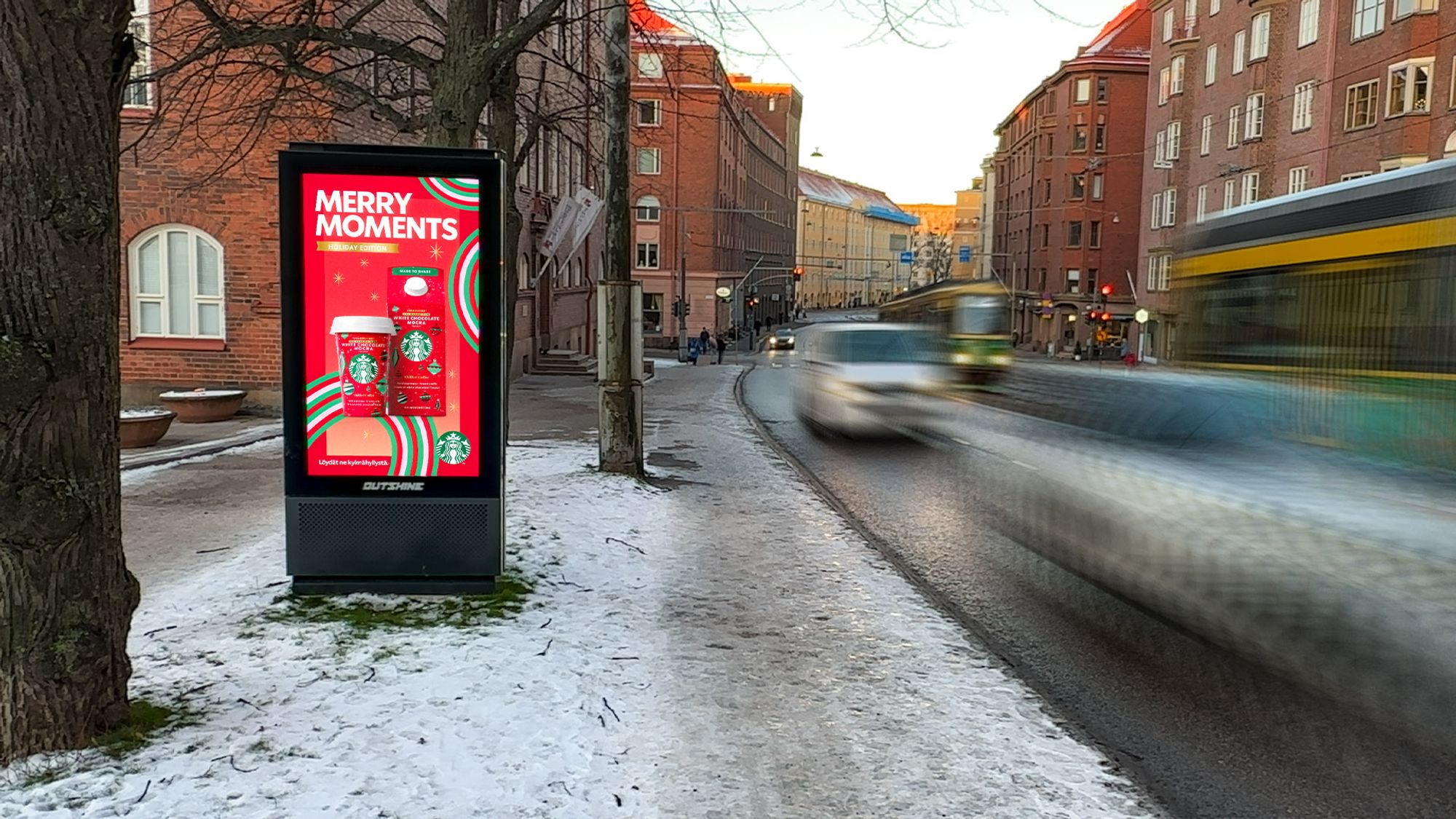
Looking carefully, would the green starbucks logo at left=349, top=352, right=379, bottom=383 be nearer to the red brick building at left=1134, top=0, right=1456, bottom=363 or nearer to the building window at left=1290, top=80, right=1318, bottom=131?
the red brick building at left=1134, top=0, right=1456, bottom=363

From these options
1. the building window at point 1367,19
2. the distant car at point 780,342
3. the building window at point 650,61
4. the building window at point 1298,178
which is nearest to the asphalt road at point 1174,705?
the building window at point 650,61

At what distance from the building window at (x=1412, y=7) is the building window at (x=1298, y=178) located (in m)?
6.72

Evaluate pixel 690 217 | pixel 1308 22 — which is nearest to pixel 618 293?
pixel 1308 22

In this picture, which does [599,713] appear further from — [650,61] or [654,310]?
[654,310]

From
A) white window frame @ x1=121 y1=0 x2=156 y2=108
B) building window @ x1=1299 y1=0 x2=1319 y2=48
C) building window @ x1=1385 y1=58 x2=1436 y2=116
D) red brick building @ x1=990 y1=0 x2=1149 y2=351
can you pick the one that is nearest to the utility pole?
white window frame @ x1=121 y1=0 x2=156 y2=108

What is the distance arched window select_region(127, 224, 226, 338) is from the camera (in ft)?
61.1

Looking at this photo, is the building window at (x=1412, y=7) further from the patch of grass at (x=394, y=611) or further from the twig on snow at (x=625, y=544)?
the patch of grass at (x=394, y=611)

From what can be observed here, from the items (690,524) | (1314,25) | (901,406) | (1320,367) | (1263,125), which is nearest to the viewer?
(1320,367)

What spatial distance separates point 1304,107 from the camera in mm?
40500

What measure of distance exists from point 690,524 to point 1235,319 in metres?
4.68

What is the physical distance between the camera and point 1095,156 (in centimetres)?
7444

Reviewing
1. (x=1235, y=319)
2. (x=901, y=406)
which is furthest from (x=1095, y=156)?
(x=1235, y=319)

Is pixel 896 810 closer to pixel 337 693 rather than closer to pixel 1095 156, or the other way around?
pixel 337 693

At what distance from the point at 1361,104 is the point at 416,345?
38.0 meters
